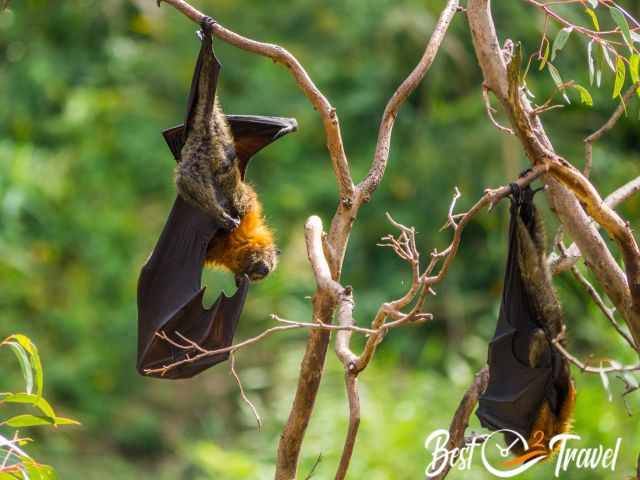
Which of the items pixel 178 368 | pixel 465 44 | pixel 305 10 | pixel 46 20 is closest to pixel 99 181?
pixel 46 20

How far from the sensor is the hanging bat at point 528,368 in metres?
3.60

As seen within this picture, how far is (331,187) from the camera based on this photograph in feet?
36.2

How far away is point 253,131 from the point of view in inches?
184

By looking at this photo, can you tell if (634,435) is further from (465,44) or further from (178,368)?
(465,44)

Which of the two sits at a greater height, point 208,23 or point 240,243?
point 208,23

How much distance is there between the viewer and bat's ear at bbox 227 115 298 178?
4.63 metres

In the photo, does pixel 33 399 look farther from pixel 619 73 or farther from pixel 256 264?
pixel 619 73

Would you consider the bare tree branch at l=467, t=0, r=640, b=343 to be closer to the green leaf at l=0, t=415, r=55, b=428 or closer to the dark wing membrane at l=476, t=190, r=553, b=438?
the dark wing membrane at l=476, t=190, r=553, b=438

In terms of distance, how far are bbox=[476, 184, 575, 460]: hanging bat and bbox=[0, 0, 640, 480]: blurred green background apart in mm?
4425

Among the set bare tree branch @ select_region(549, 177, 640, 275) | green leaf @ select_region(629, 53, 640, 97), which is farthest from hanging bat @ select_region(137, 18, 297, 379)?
green leaf @ select_region(629, 53, 640, 97)

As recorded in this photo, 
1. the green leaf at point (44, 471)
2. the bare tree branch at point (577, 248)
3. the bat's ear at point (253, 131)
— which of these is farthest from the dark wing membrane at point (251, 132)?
the green leaf at point (44, 471)

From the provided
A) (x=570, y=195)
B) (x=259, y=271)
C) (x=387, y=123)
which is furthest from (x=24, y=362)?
(x=570, y=195)

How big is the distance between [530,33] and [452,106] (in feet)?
3.98

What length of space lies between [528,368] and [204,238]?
1.58 m
